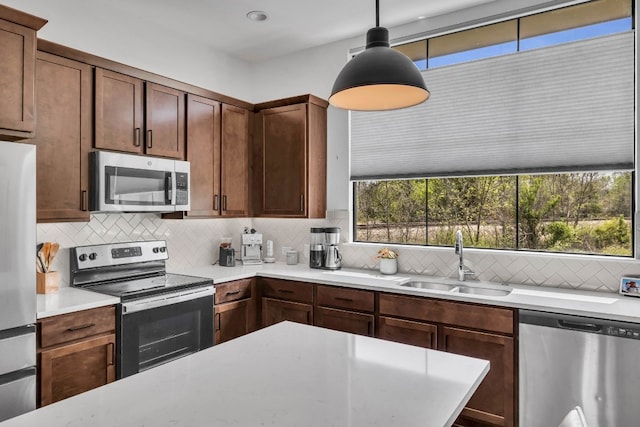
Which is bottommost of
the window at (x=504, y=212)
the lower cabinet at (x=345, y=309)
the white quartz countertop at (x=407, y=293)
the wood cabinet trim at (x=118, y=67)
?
the lower cabinet at (x=345, y=309)

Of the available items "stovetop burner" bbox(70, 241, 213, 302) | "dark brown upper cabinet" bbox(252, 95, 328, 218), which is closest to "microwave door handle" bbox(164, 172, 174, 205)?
"stovetop burner" bbox(70, 241, 213, 302)

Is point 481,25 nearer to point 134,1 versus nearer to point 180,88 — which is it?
point 180,88

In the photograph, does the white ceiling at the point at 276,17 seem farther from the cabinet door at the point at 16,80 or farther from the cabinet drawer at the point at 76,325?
the cabinet drawer at the point at 76,325

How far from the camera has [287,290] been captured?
335 cm

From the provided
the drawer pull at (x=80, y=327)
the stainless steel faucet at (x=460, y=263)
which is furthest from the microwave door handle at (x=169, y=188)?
the stainless steel faucet at (x=460, y=263)

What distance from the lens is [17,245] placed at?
2039 mm

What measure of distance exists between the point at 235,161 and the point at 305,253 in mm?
1073

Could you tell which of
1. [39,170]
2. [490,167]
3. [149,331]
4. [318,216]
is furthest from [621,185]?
[39,170]

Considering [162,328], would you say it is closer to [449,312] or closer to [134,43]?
[449,312]

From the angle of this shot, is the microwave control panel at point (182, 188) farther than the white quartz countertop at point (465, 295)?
Yes

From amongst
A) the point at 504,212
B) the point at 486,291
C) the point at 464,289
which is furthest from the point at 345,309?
the point at 504,212

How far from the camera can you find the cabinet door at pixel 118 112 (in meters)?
2.79

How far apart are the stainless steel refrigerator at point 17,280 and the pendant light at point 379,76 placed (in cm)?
155

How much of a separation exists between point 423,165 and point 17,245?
8.92 ft
